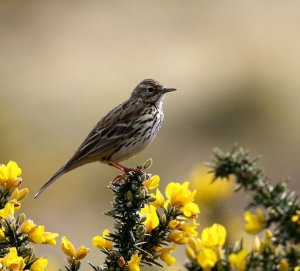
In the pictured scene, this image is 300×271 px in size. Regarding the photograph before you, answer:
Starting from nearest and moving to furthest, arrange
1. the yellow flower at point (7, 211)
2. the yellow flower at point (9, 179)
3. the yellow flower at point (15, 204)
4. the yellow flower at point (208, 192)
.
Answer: the yellow flower at point (7, 211), the yellow flower at point (15, 204), the yellow flower at point (9, 179), the yellow flower at point (208, 192)

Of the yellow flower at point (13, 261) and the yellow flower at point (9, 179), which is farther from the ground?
the yellow flower at point (9, 179)

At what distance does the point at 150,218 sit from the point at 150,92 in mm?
4044

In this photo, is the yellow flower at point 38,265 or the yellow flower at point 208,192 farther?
the yellow flower at point 208,192

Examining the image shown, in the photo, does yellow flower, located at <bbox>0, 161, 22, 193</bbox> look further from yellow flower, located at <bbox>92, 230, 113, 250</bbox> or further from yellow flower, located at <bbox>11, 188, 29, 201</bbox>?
yellow flower, located at <bbox>92, 230, 113, 250</bbox>

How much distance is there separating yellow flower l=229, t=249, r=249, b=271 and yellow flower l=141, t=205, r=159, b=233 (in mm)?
753

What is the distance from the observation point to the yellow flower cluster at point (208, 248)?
3160 mm

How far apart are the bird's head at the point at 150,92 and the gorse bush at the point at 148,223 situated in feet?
12.3

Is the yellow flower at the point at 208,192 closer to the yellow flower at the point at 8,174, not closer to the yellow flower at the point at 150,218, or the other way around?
the yellow flower at the point at 150,218

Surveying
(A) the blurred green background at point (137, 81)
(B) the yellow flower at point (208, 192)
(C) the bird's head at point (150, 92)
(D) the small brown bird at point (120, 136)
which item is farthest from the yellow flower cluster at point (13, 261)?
(A) the blurred green background at point (137, 81)

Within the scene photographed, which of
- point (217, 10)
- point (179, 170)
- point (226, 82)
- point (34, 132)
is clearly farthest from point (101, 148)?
point (217, 10)

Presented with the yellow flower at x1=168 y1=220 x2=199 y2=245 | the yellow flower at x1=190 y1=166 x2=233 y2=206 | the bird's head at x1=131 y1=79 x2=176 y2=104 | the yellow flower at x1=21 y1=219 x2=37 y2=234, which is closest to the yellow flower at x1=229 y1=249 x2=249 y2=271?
the yellow flower at x1=168 y1=220 x2=199 y2=245

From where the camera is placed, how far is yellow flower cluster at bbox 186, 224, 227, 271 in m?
3.16

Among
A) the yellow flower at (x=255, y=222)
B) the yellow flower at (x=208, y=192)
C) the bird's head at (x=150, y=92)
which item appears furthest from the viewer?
the bird's head at (x=150, y=92)

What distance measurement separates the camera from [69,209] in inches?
640
